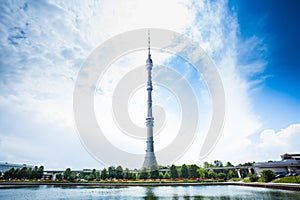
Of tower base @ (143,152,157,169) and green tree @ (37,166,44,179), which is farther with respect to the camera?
tower base @ (143,152,157,169)

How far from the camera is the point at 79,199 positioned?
22.3 metres

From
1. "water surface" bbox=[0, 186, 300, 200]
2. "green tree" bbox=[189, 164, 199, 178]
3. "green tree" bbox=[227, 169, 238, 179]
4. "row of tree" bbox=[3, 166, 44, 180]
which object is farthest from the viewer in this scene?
"green tree" bbox=[227, 169, 238, 179]

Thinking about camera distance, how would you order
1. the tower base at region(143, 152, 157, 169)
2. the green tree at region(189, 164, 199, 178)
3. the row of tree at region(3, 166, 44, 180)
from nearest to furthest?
the green tree at region(189, 164, 199, 178) → the row of tree at region(3, 166, 44, 180) → the tower base at region(143, 152, 157, 169)

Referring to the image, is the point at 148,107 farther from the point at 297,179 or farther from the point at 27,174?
the point at 297,179

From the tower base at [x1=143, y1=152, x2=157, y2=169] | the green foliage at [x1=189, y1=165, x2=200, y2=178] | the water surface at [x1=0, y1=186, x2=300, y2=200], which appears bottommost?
the water surface at [x1=0, y1=186, x2=300, y2=200]

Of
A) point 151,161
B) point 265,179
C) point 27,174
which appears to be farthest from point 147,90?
point 265,179

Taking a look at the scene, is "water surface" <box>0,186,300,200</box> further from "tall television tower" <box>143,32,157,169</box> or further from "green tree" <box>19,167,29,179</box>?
"tall television tower" <box>143,32,157,169</box>

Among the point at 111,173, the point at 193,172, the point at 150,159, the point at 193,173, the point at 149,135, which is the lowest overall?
the point at 193,173


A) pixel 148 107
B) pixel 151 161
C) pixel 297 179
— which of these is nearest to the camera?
pixel 297 179

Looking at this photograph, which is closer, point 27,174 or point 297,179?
point 297,179

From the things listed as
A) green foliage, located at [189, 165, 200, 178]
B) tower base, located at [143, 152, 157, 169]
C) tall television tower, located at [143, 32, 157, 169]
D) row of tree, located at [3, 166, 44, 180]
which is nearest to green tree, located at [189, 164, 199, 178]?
green foliage, located at [189, 165, 200, 178]

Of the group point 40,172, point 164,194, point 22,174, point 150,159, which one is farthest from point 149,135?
point 164,194

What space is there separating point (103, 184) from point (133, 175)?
460 inches

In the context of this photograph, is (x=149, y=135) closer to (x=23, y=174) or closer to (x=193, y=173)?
(x=193, y=173)
